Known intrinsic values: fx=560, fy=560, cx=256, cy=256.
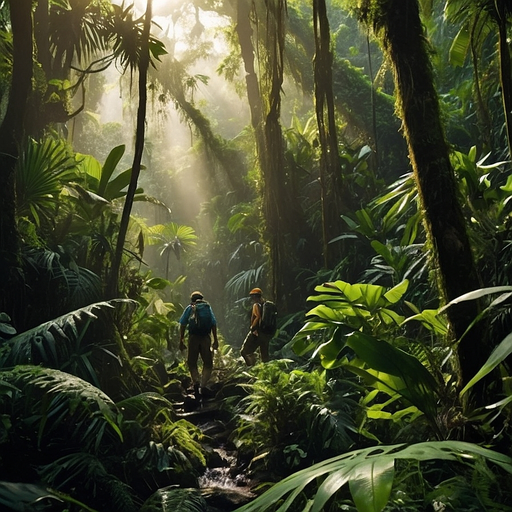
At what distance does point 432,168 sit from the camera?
396 centimetres

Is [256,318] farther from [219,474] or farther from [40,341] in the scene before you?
[40,341]

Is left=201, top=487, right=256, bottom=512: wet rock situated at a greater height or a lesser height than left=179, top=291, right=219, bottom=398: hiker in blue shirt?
lesser

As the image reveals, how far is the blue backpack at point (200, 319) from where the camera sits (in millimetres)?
7152

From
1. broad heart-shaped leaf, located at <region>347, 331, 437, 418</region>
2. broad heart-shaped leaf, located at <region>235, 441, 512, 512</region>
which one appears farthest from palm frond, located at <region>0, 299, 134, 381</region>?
broad heart-shaped leaf, located at <region>235, 441, 512, 512</region>

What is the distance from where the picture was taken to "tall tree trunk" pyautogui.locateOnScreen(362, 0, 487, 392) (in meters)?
3.68

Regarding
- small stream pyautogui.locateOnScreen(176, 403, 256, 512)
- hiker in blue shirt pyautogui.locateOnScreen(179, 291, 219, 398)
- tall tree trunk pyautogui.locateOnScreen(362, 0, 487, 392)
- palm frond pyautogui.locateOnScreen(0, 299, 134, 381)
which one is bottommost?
small stream pyautogui.locateOnScreen(176, 403, 256, 512)

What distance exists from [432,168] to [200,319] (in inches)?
158

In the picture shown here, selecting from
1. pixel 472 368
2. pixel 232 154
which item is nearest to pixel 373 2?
pixel 472 368

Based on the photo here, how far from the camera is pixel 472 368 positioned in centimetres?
358

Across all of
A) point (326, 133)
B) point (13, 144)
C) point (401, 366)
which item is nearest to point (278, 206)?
point (326, 133)

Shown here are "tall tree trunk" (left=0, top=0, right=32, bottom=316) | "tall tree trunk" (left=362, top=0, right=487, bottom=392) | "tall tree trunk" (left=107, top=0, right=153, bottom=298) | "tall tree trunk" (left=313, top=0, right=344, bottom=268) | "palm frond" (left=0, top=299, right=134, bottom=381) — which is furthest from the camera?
"tall tree trunk" (left=313, top=0, right=344, bottom=268)

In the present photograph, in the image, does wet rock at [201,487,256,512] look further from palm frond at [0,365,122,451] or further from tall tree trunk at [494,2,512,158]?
tall tree trunk at [494,2,512,158]

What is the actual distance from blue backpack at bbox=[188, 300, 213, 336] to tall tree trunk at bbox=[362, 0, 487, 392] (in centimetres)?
378

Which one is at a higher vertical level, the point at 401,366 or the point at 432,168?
the point at 432,168
